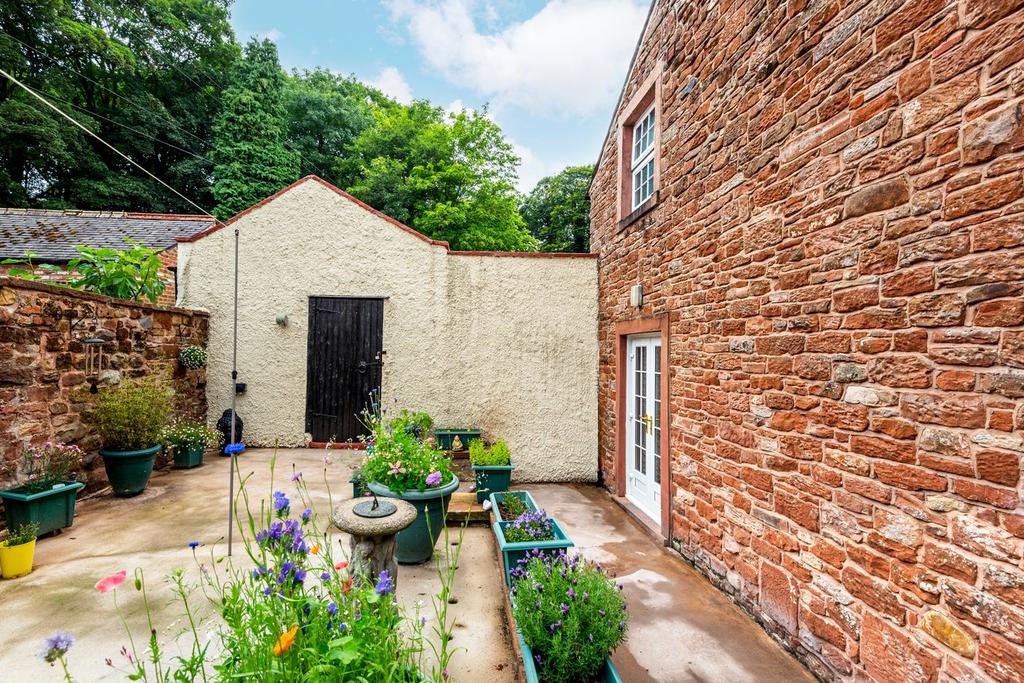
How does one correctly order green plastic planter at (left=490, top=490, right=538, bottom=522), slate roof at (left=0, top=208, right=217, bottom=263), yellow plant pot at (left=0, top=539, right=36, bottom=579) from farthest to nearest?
slate roof at (left=0, top=208, right=217, bottom=263)
green plastic planter at (left=490, top=490, right=538, bottom=522)
yellow plant pot at (left=0, top=539, right=36, bottom=579)

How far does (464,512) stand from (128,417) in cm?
404

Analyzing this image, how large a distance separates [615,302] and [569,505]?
2827mm

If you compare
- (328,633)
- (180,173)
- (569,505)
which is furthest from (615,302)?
(180,173)

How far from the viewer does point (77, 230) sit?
9.88 metres

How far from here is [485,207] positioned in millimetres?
17062

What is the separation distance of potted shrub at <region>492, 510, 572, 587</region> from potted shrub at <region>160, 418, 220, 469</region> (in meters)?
5.31

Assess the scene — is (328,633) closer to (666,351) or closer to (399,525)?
(399,525)

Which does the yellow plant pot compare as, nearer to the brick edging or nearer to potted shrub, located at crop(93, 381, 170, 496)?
potted shrub, located at crop(93, 381, 170, 496)

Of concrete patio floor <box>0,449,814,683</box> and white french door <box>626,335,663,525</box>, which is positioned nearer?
concrete patio floor <box>0,449,814,683</box>

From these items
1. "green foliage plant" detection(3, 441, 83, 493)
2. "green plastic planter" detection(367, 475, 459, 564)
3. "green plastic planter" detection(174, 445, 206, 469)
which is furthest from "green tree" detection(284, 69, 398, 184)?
"green plastic planter" detection(367, 475, 459, 564)

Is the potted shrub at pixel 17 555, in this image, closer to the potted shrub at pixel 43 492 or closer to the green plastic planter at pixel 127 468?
the potted shrub at pixel 43 492

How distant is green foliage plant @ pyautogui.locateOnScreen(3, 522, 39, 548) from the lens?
130 inches

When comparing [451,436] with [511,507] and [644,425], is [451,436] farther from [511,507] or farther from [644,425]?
[644,425]

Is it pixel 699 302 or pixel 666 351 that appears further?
pixel 666 351
